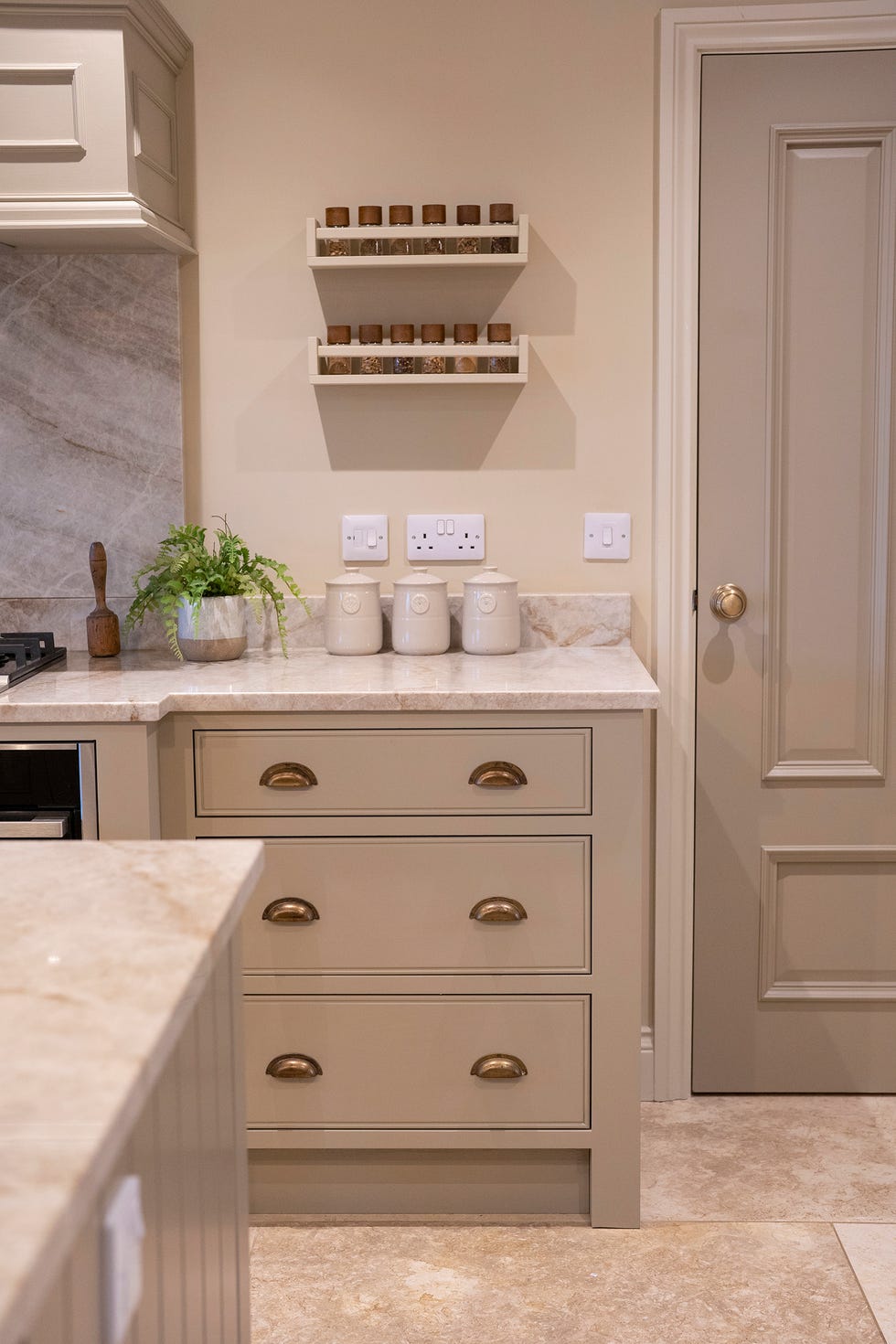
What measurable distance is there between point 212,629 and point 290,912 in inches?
23.8

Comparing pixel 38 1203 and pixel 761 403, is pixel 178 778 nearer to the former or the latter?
pixel 761 403

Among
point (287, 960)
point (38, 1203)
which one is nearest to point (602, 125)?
point (287, 960)

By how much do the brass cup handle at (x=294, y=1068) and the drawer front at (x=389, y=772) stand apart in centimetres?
44

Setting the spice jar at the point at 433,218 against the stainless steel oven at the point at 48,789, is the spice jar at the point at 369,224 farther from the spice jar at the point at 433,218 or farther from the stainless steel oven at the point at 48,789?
the stainless steel oven at the point at 48,789

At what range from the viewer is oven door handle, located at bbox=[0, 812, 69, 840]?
2203 millimetres

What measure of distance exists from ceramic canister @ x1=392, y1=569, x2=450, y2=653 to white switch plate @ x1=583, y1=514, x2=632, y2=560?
341 mm

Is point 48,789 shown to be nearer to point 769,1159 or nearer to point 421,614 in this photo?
point 421,614

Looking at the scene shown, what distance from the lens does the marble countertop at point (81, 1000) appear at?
0.70 m

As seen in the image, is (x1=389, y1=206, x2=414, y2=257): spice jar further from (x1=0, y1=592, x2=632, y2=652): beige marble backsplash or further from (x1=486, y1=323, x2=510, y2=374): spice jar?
(x1=0, y1=592, x2=632, y2=652): beige marble backsplash

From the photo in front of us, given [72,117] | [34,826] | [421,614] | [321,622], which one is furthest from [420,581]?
[72,117]

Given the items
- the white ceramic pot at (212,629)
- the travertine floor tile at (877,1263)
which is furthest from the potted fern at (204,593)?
the travertine floor tile at (877,1263)

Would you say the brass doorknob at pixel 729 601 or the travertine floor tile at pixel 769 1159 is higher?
the brass doorknob at pixel 729 601

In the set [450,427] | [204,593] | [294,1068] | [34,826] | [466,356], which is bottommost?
[294,1068]

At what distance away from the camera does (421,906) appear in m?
2.33
